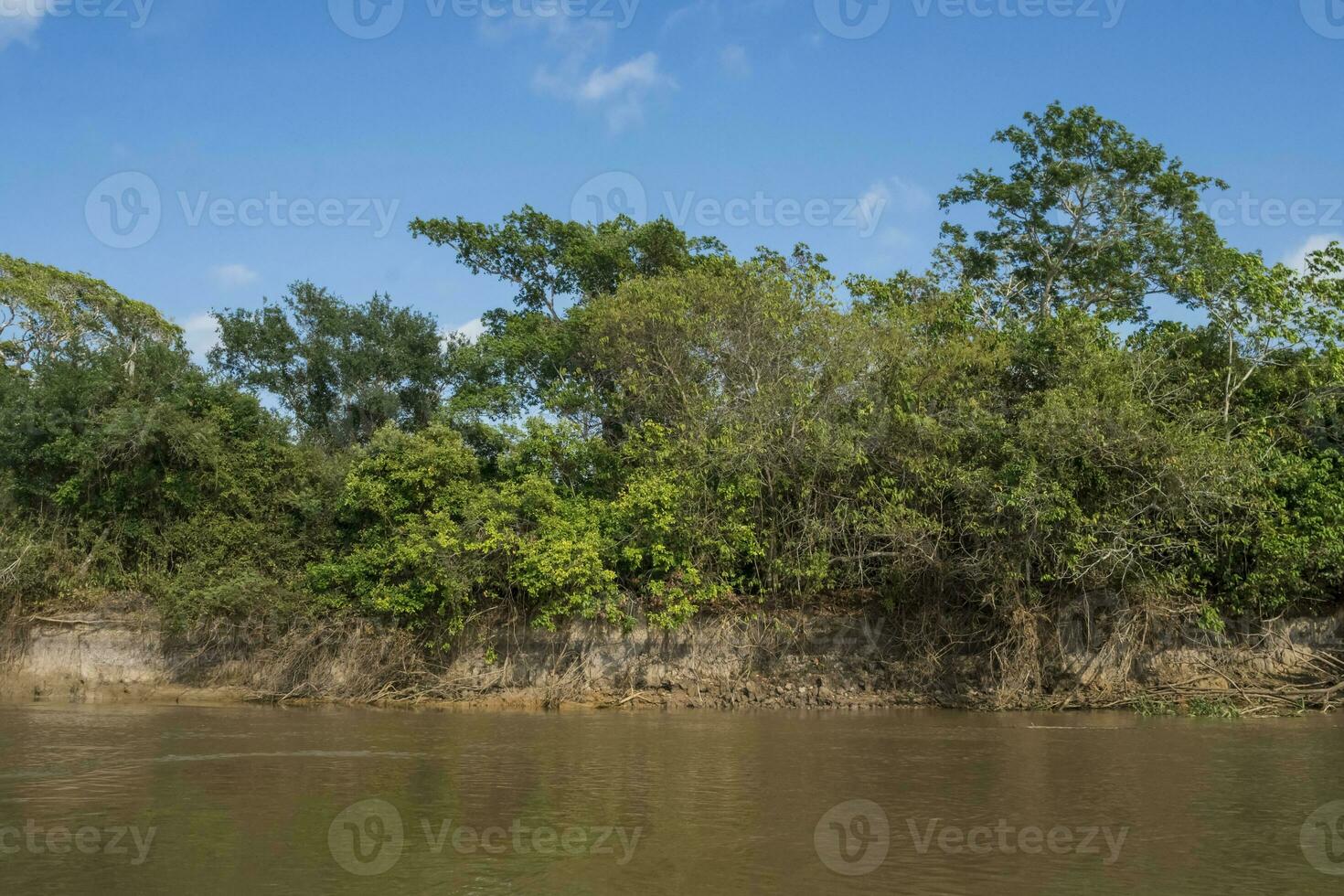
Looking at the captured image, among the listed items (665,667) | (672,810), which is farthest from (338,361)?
(672,810)

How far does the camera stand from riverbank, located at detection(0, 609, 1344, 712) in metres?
18.5

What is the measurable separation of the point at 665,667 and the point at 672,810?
10429mm

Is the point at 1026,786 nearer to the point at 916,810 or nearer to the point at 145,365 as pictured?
the point at 916,810

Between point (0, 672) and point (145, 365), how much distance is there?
22.5 feet

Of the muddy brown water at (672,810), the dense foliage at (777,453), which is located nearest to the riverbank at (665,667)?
the dense foliage at (777,453)

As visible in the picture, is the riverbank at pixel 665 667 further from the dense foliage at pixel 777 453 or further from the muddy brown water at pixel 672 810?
the muddy brown water at pixel 672 810

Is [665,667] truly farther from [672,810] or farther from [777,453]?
[672,810]

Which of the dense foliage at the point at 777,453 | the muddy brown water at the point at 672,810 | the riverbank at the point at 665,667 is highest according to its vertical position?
the dense foliage at the point at 777,453

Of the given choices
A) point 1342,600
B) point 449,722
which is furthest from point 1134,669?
point 449,722

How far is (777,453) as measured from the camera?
18828 millimetres

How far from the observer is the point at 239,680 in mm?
20812

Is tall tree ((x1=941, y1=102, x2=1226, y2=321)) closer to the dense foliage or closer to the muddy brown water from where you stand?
the dense foliage

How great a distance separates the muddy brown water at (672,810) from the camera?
7.24m

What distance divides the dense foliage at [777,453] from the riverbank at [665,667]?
62 cm
